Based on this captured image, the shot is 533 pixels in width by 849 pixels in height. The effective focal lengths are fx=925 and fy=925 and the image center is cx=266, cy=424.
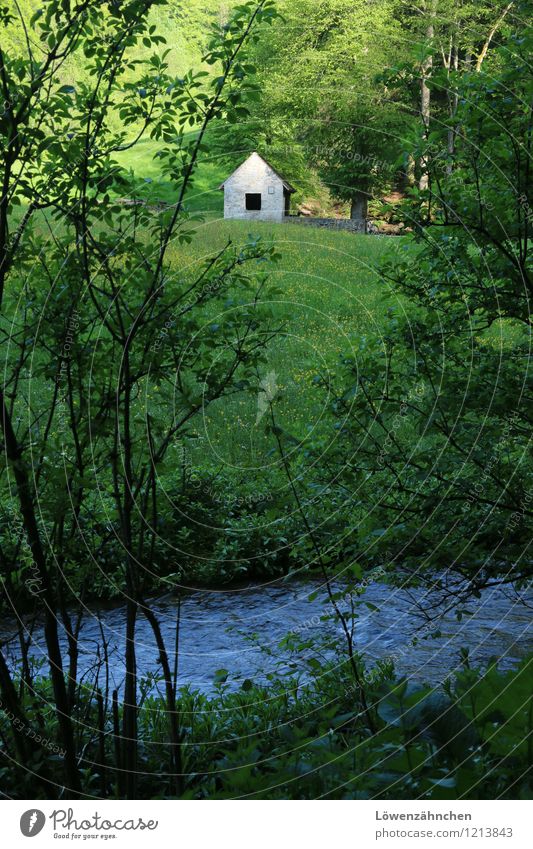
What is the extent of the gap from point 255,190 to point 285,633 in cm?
412

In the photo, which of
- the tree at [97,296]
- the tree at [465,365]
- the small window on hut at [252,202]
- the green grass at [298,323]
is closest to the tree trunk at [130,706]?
the tree at [97,296]

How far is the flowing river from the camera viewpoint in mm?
6223

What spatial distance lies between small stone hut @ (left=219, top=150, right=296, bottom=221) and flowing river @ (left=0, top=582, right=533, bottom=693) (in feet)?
10.6

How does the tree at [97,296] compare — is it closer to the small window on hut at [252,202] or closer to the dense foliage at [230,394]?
the dense foliage at [230,394]

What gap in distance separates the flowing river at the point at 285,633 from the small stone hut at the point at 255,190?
322 cm

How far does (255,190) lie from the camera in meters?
8.58

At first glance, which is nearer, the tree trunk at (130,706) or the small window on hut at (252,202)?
the tree trunk at (130,706)

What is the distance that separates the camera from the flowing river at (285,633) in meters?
6.22

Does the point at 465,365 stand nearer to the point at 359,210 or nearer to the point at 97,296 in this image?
the point at 97,296

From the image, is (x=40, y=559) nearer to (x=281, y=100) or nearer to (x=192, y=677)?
(x=192, y=677)

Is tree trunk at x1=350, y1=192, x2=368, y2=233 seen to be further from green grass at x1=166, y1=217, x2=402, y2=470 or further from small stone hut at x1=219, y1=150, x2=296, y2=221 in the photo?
small stone hut at x1=219, y1=150, x2=296, y2=221

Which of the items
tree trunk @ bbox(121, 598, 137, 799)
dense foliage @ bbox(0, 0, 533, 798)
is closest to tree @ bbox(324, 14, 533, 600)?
dense foliage @ bbox(0, 0, 533, 798)

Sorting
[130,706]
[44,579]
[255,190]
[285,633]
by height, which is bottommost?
[285,633]

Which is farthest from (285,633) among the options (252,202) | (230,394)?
(252,202)
